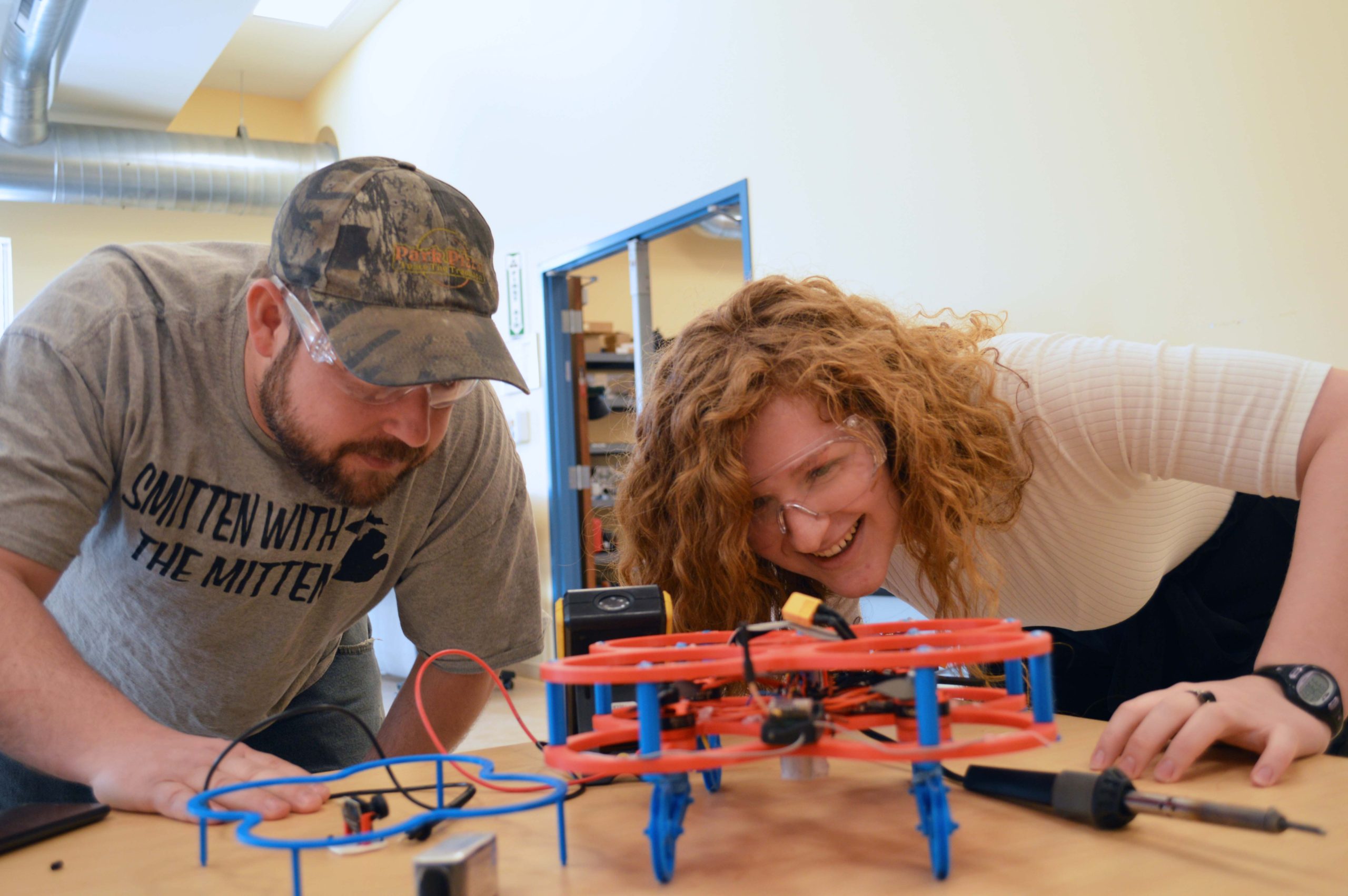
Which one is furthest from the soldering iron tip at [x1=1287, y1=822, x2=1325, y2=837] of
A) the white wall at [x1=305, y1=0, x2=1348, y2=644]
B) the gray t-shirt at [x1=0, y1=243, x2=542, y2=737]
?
the white wall at [x1=305, y1=0, x2=1348, y2=644]

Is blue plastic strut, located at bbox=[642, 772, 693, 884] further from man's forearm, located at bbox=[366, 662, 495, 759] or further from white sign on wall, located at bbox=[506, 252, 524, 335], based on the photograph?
white sign on wall, located at bbox=[506, 252, 524, 335]

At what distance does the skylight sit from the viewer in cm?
584

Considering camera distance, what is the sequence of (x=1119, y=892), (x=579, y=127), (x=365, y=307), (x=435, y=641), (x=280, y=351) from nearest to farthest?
(x=1119, y=892) < (x=365, y=307) < (x=280, y=351) < (x=435, y=641) < (x=579, y=127)

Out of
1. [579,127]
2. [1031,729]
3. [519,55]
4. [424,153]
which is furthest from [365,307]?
[424,153]

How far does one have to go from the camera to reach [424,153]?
6.02 metres

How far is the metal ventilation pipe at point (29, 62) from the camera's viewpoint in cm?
425

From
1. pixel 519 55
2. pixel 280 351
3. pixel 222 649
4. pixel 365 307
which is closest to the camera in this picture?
pixel 365 307

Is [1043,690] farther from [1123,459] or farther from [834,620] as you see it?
[1123,459]

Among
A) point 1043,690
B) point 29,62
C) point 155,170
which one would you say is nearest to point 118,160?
point 155,170

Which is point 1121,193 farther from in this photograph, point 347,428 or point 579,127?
point 579,127

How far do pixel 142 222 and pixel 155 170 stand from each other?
99cm

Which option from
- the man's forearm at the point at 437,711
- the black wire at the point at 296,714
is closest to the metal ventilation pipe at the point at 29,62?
the man's forearm at the point at 437,711

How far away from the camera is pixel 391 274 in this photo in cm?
102

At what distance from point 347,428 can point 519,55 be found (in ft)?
14.8
